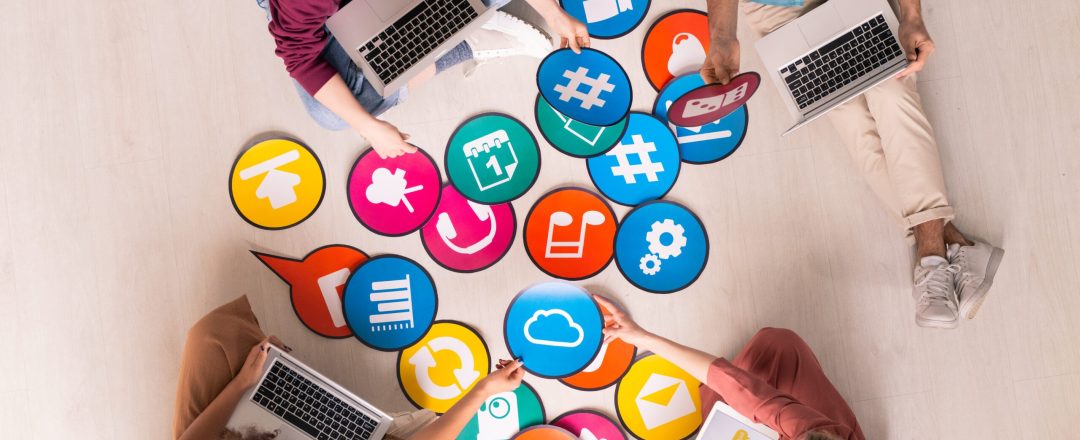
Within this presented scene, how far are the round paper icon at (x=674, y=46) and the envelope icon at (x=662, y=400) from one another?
2.71 feet

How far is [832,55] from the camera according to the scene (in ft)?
5.76

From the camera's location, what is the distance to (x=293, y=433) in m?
1.71

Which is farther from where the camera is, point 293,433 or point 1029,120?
point 1029,120

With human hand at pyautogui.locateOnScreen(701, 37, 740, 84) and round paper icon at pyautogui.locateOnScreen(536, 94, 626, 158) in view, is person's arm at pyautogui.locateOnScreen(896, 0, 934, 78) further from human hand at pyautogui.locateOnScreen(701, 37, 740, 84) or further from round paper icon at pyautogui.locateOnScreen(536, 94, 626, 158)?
round paper icon at pyautogui.locateOnScreen(536, 94, 626, 158)

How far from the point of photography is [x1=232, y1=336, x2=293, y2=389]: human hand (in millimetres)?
1686

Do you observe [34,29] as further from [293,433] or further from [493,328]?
[493,328]

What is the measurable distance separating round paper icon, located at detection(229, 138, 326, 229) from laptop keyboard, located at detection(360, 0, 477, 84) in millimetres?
489

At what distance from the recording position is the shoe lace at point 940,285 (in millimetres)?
1838

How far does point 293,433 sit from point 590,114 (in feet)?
3.73

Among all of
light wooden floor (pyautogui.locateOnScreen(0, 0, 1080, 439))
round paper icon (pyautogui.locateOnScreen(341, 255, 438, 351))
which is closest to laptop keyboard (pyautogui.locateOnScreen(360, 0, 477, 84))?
light wooden floor (pyautogui.locateOnScreen(0, 0, 1080, 439))

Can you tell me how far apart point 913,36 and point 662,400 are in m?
1.14

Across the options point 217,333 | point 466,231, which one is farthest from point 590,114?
point 217,333

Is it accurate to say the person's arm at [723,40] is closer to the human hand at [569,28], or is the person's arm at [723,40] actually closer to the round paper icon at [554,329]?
the human hand at [569,28]

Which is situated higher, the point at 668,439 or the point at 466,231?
the point at 466,231
